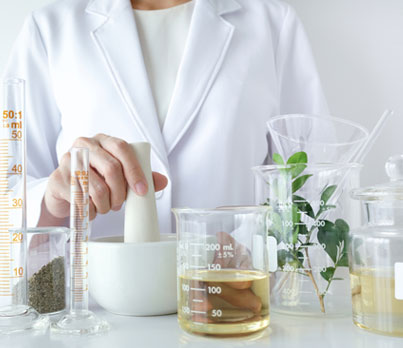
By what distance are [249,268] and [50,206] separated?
0.50 metres

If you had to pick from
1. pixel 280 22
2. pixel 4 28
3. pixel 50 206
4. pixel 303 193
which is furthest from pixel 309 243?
pixel 4 28

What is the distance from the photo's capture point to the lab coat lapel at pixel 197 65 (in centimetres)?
112

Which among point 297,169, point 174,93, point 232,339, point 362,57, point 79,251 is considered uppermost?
point 362,57

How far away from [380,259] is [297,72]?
844 millimetres

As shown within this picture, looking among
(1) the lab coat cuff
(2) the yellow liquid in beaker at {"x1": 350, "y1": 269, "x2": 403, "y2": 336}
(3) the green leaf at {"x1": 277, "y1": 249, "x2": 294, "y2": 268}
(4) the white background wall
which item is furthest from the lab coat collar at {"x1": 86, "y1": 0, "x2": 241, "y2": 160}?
(2) the yellow liquid in beaker at {"x1": 350, "y1": 269, "x2": 403, "y2": 336}

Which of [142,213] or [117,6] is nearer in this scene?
[142,213]

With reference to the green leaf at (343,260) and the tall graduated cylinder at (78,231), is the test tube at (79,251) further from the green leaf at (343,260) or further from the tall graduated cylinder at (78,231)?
the green leaf at (343,260)

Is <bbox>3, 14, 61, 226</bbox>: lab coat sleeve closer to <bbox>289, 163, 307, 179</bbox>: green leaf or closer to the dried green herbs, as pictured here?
the dried green herbs

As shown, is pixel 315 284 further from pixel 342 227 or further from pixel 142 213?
pixel 142 213

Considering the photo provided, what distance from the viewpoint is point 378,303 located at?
55 centimetres

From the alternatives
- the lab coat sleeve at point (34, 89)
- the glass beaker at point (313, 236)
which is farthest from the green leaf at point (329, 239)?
the lab coat sleeve at point (34, 89)

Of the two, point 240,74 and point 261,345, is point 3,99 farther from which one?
point 240,74

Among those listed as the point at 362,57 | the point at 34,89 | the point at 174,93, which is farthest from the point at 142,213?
the point at 362,57

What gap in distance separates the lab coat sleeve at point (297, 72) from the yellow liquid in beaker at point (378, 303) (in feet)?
2.52
